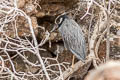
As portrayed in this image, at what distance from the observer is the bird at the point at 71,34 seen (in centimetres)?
467

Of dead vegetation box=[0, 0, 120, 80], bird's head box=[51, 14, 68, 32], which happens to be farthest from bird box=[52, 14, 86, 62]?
dead vegetation box=[0, 0, 120, 80]

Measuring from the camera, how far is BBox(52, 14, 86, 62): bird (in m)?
4.67

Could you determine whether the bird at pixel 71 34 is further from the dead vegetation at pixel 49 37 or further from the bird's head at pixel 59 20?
the dead vegetation at pixel 49 37

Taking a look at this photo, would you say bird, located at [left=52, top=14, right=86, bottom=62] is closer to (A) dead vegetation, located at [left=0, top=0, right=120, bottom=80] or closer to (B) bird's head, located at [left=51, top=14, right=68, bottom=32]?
(B) bird's head, located at [left=51, top=14, right=68, bottom=32]

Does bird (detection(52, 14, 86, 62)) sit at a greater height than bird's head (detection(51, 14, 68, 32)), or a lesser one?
lesser

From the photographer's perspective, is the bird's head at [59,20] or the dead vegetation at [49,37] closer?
the dead vegetation at [49,37]

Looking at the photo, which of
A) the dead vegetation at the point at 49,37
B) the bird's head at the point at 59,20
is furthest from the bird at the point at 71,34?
the dead vegetation at the point at 49,37

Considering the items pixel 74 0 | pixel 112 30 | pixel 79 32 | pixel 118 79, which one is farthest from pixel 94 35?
pixel 118 79

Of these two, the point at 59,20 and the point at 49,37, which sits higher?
the point at 59,20

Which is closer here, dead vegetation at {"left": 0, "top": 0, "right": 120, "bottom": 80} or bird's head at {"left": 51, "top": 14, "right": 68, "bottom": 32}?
dead vegetation at {"left": 0, "top": 0, "right": 120, "bottom": 80}

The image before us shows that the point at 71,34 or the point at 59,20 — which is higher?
the point at 59,20

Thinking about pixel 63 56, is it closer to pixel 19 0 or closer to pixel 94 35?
pixel 94 35

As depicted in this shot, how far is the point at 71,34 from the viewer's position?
15.9 ft

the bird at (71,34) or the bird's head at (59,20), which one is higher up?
the bird's head at (59,20)
